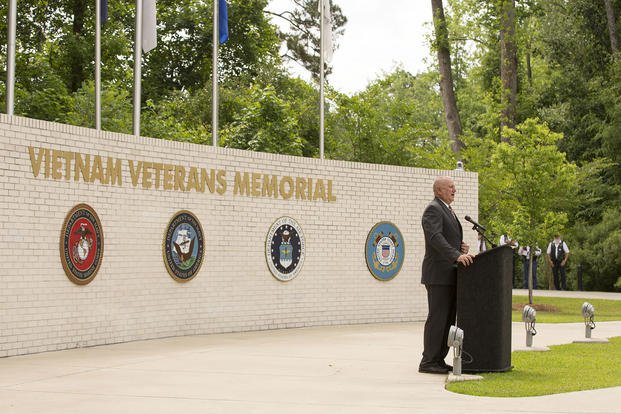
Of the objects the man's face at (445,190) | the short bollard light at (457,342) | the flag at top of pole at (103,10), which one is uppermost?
the flag at top of pole at (103,10)

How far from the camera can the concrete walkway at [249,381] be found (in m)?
8.91

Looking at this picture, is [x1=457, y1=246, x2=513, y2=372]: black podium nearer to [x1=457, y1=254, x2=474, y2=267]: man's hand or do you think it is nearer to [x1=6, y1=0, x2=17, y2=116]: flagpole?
[x1=457, y1=254, x2=474, y2=267]: man's hand

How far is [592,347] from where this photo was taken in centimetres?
1443

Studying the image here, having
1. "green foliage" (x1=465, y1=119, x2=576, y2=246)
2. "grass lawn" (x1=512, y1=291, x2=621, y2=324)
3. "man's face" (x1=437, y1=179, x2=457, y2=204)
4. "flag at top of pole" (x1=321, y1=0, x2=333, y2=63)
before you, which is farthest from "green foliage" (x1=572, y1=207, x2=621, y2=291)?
"man's face" (x1=437, y1=179, x2=457, y2=204)

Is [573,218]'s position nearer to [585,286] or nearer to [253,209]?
[585,286]

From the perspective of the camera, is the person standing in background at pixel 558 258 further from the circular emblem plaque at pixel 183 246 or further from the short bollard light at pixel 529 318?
the short bollard light at pixel 529 318

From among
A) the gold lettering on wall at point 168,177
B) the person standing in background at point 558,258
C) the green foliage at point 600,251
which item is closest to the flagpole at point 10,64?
the gold lettering on wall at point 168,177

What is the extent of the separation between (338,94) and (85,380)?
2204 cm

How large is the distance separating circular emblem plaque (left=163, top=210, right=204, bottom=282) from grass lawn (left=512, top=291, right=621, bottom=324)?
7334 mm

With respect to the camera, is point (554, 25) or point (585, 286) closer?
point (585, 286)

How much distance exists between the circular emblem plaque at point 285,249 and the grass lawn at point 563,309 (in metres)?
5.14

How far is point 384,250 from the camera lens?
1995cm

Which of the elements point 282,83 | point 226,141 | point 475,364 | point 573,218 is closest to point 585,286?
point 573,218

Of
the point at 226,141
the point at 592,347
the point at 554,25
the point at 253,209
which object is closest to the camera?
the point at 592,347
